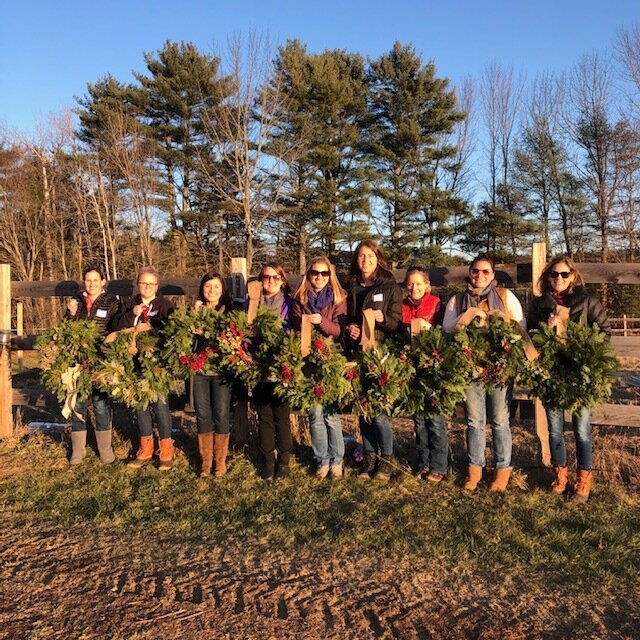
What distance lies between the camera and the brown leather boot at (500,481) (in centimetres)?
493

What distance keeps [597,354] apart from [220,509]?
320 cm

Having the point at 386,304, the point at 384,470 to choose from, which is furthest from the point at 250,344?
the point at 384,470

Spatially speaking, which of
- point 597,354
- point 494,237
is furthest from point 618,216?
point 597,354

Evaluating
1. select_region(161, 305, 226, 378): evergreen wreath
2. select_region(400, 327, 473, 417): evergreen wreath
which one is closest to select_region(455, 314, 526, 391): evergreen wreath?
select_region(400, 327, 473, 417): evergreen wreath

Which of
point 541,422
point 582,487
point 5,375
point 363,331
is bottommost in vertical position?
point 582,487

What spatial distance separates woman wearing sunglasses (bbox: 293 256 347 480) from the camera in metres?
5.32

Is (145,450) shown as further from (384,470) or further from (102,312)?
(384,470)

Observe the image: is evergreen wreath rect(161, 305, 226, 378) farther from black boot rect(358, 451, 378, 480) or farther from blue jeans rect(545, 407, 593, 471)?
blue jeans rect(545, 407, 593, 471)

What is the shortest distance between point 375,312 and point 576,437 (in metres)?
1.95

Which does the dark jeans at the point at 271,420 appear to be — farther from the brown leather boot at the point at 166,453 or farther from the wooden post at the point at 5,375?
the wooden post at the point at 5,375

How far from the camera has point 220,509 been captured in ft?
15.4

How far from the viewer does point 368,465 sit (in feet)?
17.7

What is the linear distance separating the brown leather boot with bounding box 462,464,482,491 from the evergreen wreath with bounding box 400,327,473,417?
585mm

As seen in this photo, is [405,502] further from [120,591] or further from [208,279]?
[208,279]
